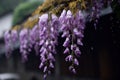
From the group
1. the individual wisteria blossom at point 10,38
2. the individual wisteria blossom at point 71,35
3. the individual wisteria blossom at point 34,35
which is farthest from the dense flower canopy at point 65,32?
the individual wisteria blossom at point 10,38

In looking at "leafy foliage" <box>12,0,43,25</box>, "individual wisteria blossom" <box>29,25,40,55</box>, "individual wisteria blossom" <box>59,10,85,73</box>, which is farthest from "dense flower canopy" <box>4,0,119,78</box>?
"leafy foliage" <box>12,0,43,25</box>

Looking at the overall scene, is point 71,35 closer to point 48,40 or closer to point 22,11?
point 48,40

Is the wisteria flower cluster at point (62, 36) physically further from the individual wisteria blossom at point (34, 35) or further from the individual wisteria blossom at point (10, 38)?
the individual wisteria blossom at point (10, 38)

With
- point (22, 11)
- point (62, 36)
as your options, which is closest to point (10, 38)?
point (62, 36)

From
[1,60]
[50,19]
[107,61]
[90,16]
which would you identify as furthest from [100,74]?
[1,60]

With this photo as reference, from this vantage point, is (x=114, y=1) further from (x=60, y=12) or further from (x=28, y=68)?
(x=28, y=68)
